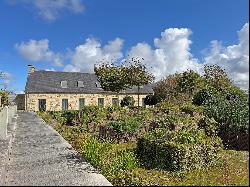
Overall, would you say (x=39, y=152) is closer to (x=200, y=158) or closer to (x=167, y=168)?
(x=167, y=168)

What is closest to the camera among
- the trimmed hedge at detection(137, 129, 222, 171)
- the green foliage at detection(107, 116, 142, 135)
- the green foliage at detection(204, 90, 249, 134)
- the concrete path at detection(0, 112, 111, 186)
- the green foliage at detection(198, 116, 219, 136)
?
the concrete path at detection(0, 112, 111, 186)

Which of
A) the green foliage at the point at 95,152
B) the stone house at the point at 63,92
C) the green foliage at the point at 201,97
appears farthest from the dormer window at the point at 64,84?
the green foliage at the point at 95,152

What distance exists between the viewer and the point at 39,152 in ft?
36.4

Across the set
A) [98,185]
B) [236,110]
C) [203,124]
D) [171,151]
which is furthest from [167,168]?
[203,124]

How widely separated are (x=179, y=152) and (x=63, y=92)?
39.1 m

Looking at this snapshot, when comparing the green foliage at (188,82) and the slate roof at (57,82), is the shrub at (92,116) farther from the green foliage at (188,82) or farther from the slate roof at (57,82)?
the slate roof at (57,82)

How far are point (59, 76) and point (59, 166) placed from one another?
131 feet

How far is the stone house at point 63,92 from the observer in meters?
44.9

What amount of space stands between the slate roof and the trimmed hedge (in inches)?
1482

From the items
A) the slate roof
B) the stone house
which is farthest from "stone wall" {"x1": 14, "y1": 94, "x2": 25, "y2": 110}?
the slate roof

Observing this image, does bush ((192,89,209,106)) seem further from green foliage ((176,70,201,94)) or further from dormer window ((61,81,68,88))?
dormer window ((61,81,68,88))

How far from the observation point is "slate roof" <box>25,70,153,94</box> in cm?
4528

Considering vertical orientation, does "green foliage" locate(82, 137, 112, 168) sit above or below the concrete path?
above

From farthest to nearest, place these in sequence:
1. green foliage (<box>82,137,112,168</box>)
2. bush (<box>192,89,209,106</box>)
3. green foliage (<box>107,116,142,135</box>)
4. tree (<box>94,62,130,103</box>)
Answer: tree (<box>94,62,130,103</box>), bush (<box>192,89,209,106</box>), green foliage (<box>107,116,142,135</box>), green foliage (<box>82,137,112,168</box>)
